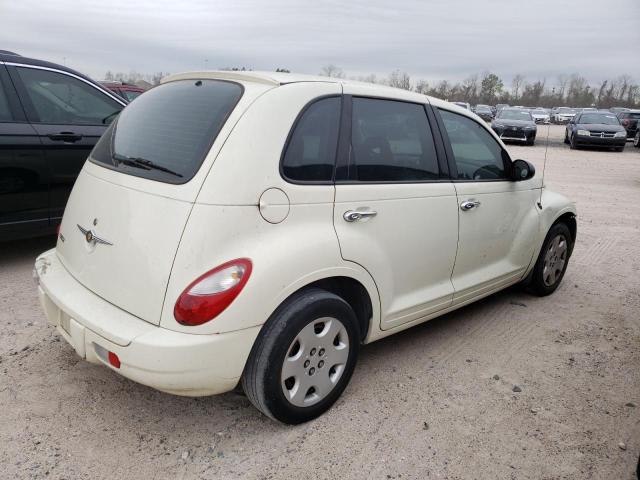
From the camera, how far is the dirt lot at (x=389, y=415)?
2412 mm

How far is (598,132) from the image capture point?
19.8 meters

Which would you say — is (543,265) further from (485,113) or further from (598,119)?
(485,113)

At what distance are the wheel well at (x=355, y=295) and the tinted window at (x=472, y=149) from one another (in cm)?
113

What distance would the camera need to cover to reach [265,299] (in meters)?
2.30

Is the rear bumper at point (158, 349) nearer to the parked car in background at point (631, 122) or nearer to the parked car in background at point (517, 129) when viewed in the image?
the parked car in background at point (517, 129)

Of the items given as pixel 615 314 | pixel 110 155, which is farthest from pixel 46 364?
pixel 615 314

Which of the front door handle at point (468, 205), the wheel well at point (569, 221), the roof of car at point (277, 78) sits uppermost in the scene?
the roof of car at point (277, 78)

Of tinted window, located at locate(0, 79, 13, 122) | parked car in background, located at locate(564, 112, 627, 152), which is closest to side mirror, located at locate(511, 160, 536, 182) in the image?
tinted window, located at locate(0, 79, 13, 122)

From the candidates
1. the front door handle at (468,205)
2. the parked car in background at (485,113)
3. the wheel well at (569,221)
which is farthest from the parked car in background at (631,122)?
the front door handle at (468,205)

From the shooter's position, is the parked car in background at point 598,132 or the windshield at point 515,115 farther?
the windshield at point 515,115

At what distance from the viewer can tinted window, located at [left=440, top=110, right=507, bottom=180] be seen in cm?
344

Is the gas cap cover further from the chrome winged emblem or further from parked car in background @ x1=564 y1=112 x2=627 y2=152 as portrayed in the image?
parked car in background @ x1=564 y1=112 x2=627 y2=152

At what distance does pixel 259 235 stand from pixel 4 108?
11.2 ft

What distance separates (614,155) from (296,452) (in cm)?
1993
